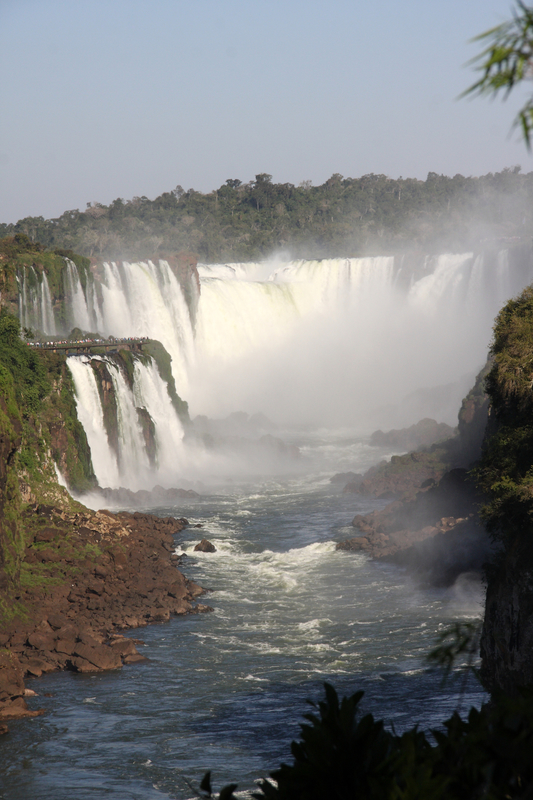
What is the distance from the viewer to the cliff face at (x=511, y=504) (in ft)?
54.1

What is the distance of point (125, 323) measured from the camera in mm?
57000

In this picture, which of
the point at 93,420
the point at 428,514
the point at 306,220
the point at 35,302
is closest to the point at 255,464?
the point at 93,420

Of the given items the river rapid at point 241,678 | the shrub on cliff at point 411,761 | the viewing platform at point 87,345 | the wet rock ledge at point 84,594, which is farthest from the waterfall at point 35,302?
the shrub on cliff at point 411,761

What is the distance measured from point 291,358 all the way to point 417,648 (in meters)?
52.3

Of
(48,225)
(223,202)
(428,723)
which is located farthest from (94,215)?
(428,723)

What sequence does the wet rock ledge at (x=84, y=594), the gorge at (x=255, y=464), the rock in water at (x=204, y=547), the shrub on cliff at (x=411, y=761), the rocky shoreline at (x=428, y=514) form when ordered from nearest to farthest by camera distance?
the shrub on cliff at (x=411, y=761), the gorge at (x=255, y=464), the wet rock ledge at (x=84, y=594), the rocky shoreline at (x=428, y=514), the rock in water at (x=204, y=547)

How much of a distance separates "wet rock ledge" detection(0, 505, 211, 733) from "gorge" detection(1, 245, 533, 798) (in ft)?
2.64

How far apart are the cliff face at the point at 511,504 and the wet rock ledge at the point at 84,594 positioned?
887cm

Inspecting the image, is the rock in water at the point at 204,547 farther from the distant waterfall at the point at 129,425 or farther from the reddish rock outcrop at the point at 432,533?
the distant waterfall at the point at 129,425

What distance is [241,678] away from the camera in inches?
779

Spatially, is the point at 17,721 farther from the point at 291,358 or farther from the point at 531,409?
the point at 291,358

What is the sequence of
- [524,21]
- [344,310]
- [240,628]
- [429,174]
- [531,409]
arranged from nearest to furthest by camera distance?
[524,21], [531,409], [240,628], [344,310], [429,174]

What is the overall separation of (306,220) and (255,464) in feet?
240

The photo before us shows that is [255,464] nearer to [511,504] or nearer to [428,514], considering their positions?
[428,514]
